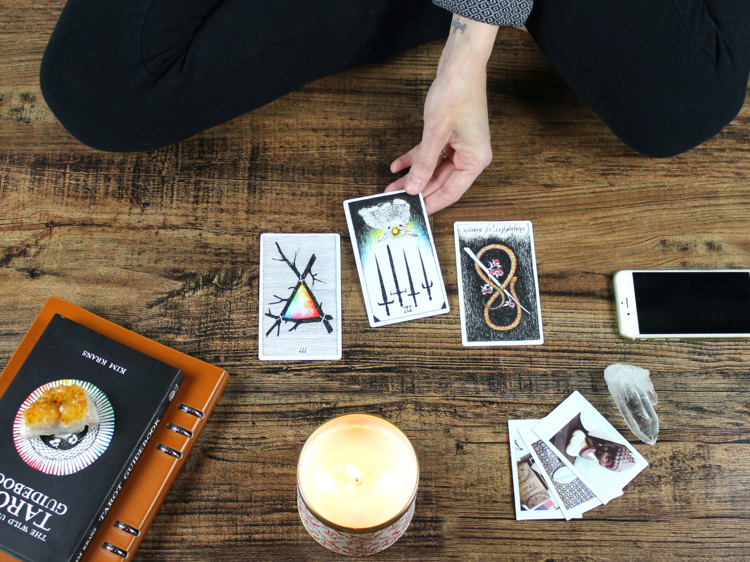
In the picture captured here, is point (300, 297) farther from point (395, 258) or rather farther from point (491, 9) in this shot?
point (491, 9)

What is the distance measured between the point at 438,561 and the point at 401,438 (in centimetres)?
30

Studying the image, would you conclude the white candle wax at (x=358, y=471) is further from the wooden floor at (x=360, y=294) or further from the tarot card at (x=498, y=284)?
the tarot card at (x=498, y=284)

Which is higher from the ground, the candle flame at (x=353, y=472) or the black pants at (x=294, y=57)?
the black pants at (x=294, y=57)

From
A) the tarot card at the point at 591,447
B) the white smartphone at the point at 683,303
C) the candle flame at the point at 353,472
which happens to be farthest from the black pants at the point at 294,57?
the candle flame at the point at 353,472

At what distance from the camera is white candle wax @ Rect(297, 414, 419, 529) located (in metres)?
0.69

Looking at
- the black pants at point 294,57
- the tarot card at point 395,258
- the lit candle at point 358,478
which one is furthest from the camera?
the tarot card at point 395,258

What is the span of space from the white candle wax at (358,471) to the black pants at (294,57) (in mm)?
622

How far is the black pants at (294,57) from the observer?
833 mm

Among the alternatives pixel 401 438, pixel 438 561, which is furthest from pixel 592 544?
pixel 401 438

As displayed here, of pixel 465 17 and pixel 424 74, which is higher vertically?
pixel 465 17

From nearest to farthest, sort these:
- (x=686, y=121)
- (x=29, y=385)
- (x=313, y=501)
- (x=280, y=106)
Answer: (x=313, y=501) → (x=29, y=385) → (x=686, y=121) → (x=280, y=106)

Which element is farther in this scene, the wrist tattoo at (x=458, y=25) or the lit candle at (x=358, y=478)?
the wrist tattoo at (x=458, y=25)

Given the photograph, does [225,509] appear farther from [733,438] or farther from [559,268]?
[733,438]

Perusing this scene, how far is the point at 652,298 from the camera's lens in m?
0.98
